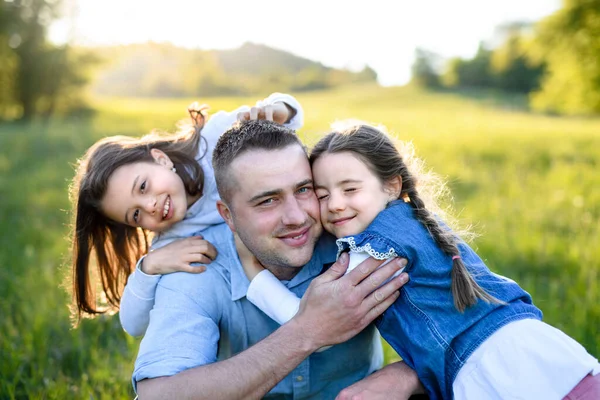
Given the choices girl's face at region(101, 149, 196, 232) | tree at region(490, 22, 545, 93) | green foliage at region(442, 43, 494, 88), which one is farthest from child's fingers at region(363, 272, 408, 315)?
green foliage at region(442, 43, 494, 88)

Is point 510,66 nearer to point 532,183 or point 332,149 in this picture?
point 532,183

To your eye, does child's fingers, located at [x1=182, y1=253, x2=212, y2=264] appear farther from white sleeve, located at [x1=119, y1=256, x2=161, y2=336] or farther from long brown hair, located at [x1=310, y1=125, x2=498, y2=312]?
long brown hair, located at [x1=310, y1=125, x2=498, y2=312]

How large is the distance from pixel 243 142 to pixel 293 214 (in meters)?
0.43

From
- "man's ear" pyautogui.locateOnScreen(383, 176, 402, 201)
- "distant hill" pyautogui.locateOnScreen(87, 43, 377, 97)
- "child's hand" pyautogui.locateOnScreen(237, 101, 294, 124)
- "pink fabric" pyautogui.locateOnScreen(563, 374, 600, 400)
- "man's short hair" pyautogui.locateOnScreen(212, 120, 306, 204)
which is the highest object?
"distant hill" pyautogui.locateOnScreen(87, 43, 377, 97)

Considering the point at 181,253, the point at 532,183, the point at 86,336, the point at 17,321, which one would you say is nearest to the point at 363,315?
the point at 181,253

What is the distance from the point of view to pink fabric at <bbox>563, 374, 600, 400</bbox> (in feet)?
7.52

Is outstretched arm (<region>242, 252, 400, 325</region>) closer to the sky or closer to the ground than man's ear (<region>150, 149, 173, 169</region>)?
closer to the ground

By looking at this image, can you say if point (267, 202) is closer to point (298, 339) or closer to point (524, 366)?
point (298, 339)

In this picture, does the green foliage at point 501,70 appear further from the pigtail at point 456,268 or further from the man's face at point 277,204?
the man's face at point 277,204

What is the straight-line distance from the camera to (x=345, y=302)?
242 centimetres

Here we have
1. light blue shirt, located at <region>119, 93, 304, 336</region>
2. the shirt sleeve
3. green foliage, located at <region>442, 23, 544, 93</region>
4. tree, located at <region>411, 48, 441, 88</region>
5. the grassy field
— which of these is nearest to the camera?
the shirt sleeve

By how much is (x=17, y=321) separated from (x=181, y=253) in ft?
8.33

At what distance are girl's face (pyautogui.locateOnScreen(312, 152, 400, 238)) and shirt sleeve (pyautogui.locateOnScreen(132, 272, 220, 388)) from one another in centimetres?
71

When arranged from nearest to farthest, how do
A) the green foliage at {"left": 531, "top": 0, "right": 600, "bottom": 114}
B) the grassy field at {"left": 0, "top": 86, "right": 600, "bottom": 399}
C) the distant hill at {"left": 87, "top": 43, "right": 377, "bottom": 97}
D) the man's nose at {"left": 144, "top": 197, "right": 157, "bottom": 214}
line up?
the man's nose at {"left": 144, "top": 197, "right": 157, "bottom": 214} < the grassy field at {"left": 0, "top": 86, "right": 600, "bottom": 399} < the green foliage at {"left": 531, "top": 0, "right": 600, "bottom": 114} < the distant hill at {"left": 87, "top": 43, "right": 377, "bottom": 97}
